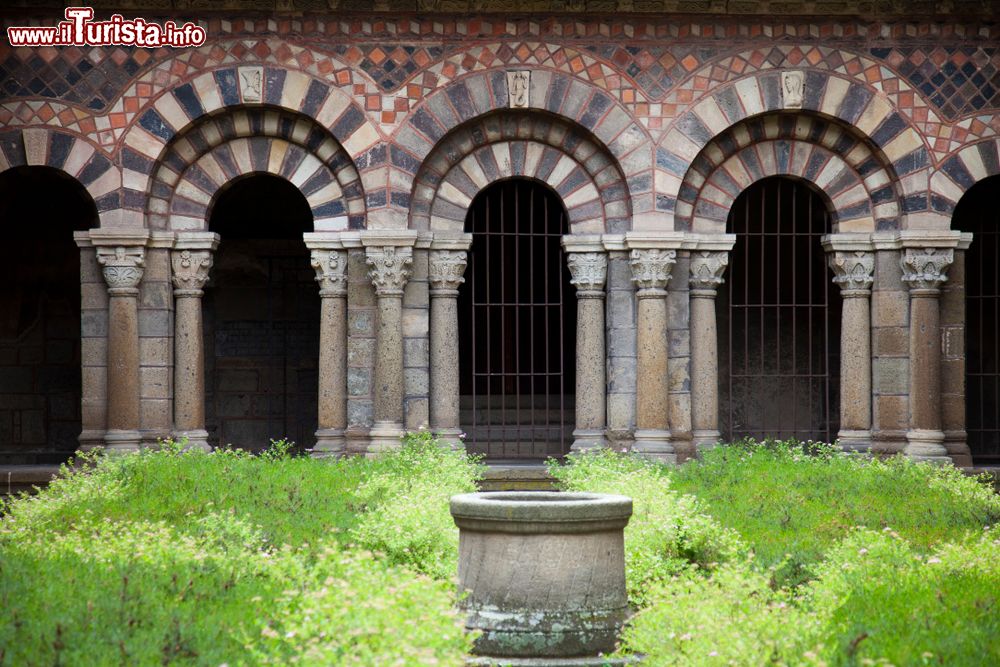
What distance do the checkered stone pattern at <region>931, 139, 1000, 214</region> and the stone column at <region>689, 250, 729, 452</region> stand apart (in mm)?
2015

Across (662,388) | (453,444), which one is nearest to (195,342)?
(453,444)

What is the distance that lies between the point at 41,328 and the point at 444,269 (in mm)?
5364

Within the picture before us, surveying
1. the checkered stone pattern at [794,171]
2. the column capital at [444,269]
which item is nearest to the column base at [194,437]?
the column capital at [444,269]

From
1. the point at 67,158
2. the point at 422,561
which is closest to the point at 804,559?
the point at 422,561

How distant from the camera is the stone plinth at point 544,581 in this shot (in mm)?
6965

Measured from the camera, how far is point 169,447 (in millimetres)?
12008

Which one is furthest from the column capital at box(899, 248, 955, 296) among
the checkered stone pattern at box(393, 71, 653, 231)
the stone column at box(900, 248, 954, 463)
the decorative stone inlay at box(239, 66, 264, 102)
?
the decorative stone inlay at box(239, 66, 264, 102)

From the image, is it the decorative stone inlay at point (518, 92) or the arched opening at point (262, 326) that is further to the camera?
the arched opening at point (262, 326)

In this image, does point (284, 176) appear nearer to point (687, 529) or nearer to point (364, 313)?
point (364, 313)

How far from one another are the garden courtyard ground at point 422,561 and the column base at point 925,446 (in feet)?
1.19

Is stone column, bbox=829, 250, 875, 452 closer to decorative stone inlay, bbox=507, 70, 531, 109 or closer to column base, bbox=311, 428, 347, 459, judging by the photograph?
decorative stone inlay, bbox=507, 70, 531, 109

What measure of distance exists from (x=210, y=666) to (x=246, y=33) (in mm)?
8237

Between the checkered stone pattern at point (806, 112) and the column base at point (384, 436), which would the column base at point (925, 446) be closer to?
the checkered stone pattern at point (806, 112)

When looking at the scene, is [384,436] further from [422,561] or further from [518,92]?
[422,561]
